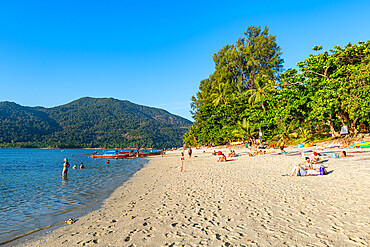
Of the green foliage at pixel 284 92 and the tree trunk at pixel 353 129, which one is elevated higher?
the green foliage at pixel 284 92

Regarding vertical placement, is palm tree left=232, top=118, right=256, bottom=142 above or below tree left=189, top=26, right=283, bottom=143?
below

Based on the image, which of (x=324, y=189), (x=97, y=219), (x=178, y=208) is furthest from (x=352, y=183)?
(x=97, y=219)

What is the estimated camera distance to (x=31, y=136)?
570ft

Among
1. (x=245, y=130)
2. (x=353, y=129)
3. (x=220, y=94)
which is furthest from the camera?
(x=220, y=94)

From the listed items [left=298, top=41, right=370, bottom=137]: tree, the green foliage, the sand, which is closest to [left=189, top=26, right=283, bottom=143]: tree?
the green foliage

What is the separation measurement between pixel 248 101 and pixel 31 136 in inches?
7752

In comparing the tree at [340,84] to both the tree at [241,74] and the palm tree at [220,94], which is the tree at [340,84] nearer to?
the tree at [241,74]

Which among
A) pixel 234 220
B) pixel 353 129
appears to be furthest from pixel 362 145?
pixel 234 220

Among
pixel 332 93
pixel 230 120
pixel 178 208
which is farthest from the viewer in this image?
pixel 230 120

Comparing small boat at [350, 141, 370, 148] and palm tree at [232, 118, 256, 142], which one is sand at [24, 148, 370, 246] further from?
palm tree at [232, 118, 256, 142]

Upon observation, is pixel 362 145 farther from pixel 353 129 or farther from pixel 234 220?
pixel 234 220

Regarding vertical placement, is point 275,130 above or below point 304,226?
above

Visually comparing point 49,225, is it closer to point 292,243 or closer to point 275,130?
point 292,243

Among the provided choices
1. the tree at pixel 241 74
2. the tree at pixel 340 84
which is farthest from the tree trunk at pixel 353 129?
the tree at pixel 241 74
